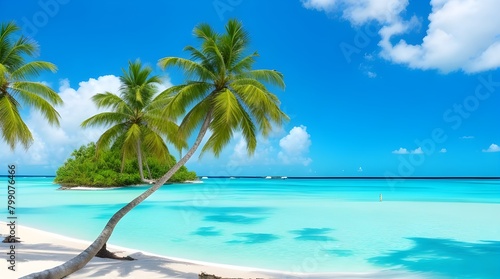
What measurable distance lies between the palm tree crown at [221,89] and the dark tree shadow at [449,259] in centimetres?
426

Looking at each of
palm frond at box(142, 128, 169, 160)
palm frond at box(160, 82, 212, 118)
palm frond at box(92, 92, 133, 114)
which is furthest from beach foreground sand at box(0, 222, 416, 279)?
palm frond at box(92, 92, 133, 114)

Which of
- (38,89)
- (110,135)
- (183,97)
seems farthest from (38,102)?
(110,135)

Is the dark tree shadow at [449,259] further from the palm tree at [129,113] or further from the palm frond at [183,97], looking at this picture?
the palm tree at [129,113]

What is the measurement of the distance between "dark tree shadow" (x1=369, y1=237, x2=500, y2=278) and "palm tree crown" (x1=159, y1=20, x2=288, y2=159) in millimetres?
4259

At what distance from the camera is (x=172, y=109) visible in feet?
28.4

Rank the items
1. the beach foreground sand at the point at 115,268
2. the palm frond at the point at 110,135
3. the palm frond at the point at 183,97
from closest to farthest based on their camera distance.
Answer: the beach foreground sand at the point at 115,268 → the palm frond at the point at 183,97 → the palm frond at the point at 110,135

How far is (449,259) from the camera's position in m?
9.51

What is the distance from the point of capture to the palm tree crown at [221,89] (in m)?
8.33

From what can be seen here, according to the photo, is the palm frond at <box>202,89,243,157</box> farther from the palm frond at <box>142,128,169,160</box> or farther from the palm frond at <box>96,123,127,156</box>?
the palm frond at <box>96,123,127,156</box>

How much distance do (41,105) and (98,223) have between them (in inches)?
260

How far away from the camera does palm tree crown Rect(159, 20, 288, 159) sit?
833cm

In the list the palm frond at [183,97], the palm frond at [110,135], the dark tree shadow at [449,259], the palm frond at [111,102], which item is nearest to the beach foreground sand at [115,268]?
the dark tree shadow at [449,259]

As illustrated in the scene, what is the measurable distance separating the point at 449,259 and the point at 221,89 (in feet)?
21.9

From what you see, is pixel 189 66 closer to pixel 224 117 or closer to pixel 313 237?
pixel 224 117
